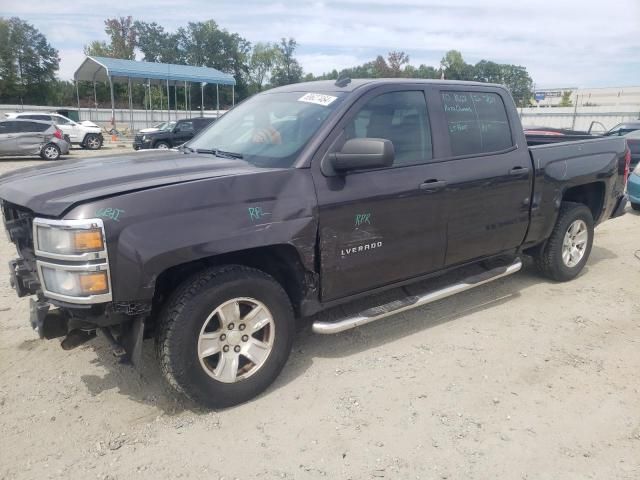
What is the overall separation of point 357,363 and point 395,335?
0.58 m

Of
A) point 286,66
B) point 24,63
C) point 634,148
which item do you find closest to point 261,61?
point 286,66

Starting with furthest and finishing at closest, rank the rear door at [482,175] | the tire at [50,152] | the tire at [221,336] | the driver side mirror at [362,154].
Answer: the tire at [50,152]
the rear door at [482,175]
the driver side mirror at [362,154]
the tire at [221,336]

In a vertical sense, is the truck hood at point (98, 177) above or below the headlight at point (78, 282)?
above

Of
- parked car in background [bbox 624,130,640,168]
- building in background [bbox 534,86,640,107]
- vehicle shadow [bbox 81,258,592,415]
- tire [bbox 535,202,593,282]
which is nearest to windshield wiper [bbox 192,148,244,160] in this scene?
vehicle shadow [bbox 81,258,592,415]

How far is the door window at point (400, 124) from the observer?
3625 millimetres

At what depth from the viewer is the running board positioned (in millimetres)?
3428

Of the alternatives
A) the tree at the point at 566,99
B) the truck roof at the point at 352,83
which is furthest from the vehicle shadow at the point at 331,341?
the tree at the point at 566,99

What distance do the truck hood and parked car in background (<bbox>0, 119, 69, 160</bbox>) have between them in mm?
16582

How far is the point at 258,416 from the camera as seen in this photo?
3094 millimetres

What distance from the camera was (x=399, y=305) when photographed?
149 inches

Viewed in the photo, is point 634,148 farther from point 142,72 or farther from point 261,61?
point 261,61

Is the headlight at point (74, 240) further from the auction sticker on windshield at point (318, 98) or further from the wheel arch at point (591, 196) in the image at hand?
the wheel arch at point (591, 196)

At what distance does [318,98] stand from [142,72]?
29.2m

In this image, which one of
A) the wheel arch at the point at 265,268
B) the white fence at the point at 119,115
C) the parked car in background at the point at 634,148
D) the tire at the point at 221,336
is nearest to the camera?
the tire at the point at 221,336
